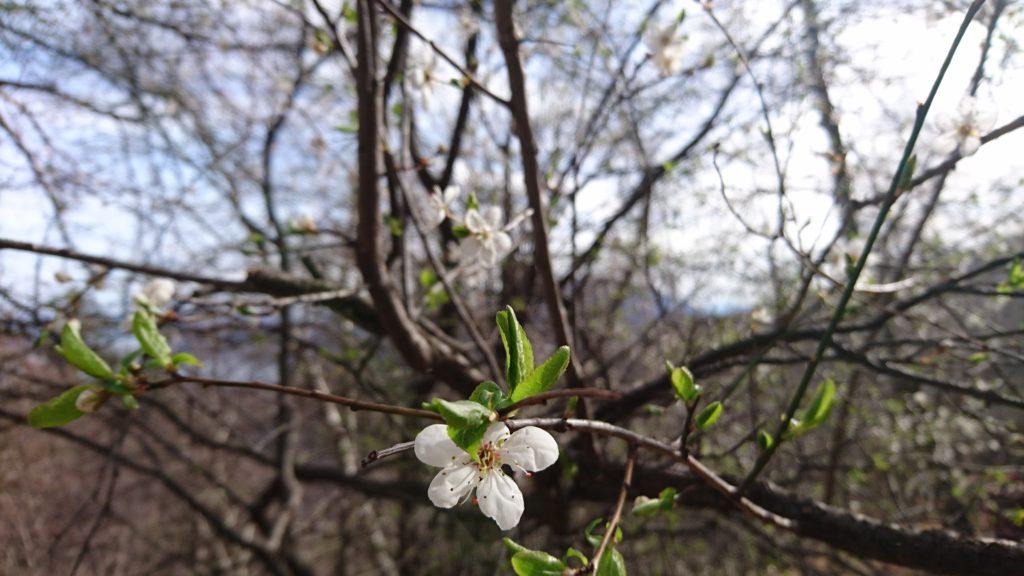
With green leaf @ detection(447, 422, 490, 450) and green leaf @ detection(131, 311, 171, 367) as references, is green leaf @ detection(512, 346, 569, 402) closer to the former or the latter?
green leaf @ detection(447, 422, 490, 450)

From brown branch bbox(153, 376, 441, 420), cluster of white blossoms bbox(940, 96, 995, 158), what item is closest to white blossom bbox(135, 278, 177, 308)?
brown branch bbox(153, 376, 441, 420)

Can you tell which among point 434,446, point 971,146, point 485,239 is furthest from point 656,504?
point 971,146

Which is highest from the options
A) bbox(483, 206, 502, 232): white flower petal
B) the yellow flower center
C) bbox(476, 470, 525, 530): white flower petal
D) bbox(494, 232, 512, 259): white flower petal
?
bbox(483, 206, 502, 232): white flower petal

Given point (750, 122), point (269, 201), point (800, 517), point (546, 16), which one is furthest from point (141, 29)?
point (800, 517)

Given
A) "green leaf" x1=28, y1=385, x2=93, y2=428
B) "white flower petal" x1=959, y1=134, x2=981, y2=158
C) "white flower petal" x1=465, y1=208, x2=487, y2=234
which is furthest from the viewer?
"white flower petal" x1=465, y1=208, x2=487, y2=234

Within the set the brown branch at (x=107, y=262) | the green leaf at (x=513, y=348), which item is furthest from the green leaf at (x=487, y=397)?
the brown branch at (x=107, y=262)

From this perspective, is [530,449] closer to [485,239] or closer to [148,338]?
[148,338]
